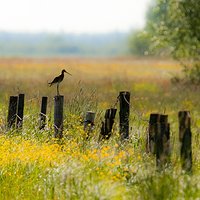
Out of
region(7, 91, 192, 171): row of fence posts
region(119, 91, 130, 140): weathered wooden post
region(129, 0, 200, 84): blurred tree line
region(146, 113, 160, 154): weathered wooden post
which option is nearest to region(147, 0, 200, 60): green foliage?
region(129, 0, 200, 84): blurred tree line

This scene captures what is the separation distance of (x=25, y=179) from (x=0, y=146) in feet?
4.84

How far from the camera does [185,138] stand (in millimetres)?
10430

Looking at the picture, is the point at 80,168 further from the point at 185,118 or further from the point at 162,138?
the point at 185,118

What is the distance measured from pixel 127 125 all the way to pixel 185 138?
4.10 meters

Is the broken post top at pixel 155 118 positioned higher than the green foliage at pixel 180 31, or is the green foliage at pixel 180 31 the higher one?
the green foliage at pixel 180 31

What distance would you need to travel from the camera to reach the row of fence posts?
10.4m

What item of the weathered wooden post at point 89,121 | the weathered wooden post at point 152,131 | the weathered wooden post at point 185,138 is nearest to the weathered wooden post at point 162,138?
the weathered wooden post at point 152,131

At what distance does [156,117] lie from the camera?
1132 cm

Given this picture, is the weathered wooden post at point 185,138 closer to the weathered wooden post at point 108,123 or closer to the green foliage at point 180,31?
the weathered wooden post at point 108,123

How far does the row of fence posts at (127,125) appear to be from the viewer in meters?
10.4

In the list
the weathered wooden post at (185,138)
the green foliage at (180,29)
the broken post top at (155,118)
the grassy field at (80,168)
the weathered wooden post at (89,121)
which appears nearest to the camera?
the grassy field at (80,168)

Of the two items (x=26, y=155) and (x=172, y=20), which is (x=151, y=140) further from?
(x=172, y=20)

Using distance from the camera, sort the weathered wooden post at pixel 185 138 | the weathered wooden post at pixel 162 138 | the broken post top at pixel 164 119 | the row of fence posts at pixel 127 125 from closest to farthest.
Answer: the weathered wooden post at pixel 185 138
the row of fence posts at pixel 127 125
the weathered wooden post at pixel 162 138
the broken post top at pixel 164 119

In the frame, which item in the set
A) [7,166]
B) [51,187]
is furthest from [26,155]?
[51,187]
